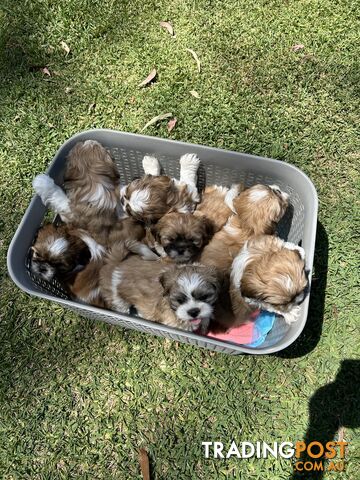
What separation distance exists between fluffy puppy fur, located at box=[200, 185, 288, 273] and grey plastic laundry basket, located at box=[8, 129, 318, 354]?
176mm

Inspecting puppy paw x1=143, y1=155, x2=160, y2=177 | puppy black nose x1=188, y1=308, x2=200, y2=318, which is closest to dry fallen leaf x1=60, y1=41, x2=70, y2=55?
puppy paw x1=143, y1=155, x2=160, y2=177

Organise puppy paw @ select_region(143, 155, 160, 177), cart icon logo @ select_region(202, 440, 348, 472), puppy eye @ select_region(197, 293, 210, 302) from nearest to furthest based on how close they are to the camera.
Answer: puppy eye @ select_region(197, 293, 210, 302)
cart icon logo @ select_region(202, 440, 348, 472)
puppy paw @ select_region(143, 155, 160, 177)

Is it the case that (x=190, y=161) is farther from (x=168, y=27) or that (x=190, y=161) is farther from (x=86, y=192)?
(x=168, y=27)

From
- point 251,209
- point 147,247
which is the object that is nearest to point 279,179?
point 251,209

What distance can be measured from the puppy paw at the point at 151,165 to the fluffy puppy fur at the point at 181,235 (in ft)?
1.84

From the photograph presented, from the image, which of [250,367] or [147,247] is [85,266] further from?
[250,367]

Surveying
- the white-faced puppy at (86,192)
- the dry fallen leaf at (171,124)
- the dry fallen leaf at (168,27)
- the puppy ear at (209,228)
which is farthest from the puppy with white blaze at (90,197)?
the dry fallen leaf at (168,27)

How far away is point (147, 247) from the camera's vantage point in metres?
3.70

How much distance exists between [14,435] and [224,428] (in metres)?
1.67

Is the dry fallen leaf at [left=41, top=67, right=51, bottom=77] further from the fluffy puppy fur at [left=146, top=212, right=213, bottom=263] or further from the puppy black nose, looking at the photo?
the puppy black nose

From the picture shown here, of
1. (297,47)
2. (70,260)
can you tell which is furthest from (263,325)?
(297,47)

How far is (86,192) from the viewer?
358 centimetres

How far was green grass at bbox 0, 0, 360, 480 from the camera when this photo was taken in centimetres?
351

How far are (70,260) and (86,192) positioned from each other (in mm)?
581
